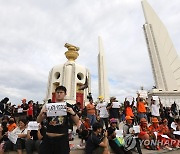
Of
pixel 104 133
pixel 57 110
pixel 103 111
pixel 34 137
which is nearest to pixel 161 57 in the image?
pixel 103 111

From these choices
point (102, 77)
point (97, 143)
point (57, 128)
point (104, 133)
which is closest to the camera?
point (57, 128)

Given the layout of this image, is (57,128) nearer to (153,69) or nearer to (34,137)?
(34,137)

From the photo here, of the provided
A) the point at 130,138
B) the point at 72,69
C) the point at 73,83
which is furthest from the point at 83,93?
the point at 130,138

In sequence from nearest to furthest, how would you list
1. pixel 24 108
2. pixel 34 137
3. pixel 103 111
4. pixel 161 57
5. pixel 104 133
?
pixel 104 133 < pixel 34 137 < pixel 103 111 < pixel 24 108 < pixel 161 57

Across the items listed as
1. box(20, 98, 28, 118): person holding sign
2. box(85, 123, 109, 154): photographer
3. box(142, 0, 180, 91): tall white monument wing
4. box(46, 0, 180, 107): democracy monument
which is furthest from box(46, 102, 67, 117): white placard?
box(142, 0, 180, 91): tall white monument wing

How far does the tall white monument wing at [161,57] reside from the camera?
20422 millimetres

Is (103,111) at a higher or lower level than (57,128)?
higher

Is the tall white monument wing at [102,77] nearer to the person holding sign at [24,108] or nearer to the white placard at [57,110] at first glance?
the person holding sign at [24,108]

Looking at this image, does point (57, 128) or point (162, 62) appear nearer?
point (57, 128)

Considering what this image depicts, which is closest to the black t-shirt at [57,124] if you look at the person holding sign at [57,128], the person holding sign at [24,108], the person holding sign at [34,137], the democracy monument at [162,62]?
the person holding sign at [57,128]

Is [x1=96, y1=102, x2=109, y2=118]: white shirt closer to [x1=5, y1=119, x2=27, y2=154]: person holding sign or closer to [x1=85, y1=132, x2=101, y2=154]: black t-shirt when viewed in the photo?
[x1=85, y1=132, x2=101, y2=154]: black t-shirt

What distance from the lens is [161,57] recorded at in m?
21.7

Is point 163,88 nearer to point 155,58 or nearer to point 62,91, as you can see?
point 155,58

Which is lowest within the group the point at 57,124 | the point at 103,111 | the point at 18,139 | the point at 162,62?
the point at 18,139
